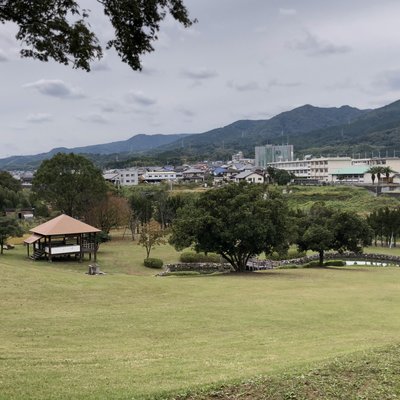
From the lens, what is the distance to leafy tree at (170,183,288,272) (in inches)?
1115

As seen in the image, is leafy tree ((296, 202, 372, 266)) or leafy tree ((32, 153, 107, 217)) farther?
leafy tree ((32, 153, 107, 217))

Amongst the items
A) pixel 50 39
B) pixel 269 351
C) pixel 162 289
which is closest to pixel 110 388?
pixel 269 351

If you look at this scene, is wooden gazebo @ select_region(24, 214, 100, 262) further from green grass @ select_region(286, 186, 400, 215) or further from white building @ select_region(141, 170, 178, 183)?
white building @ select_region(141, 170, 178, 183)

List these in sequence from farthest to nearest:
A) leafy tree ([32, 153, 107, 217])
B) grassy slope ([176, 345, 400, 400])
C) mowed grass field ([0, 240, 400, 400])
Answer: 1. leafy tree ([32, 153, 107, 217])
2. mowed grass field ([0, 240, 400, 400])
3. grassy slope ([176, 345, 400, 400])

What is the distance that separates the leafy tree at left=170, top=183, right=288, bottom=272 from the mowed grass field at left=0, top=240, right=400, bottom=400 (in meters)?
3.60

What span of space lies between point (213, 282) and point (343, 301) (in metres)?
7.83

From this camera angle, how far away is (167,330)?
13289 mm

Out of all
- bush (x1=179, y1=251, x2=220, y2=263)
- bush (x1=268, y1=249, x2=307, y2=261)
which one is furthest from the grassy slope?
bush (x1=268, y1=249, x2=307, y2=261)

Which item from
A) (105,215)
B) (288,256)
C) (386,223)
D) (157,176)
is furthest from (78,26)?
(157,176)

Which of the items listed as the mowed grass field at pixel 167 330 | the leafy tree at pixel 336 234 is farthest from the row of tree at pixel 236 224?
the leafy tree at pixel 336 234

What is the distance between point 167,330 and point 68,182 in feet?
117

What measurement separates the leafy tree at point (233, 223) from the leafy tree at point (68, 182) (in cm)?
1916

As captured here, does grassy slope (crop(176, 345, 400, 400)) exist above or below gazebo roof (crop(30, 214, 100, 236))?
above

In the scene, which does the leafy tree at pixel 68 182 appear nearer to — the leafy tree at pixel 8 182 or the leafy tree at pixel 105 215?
the leafy tree at pixel 105 215
